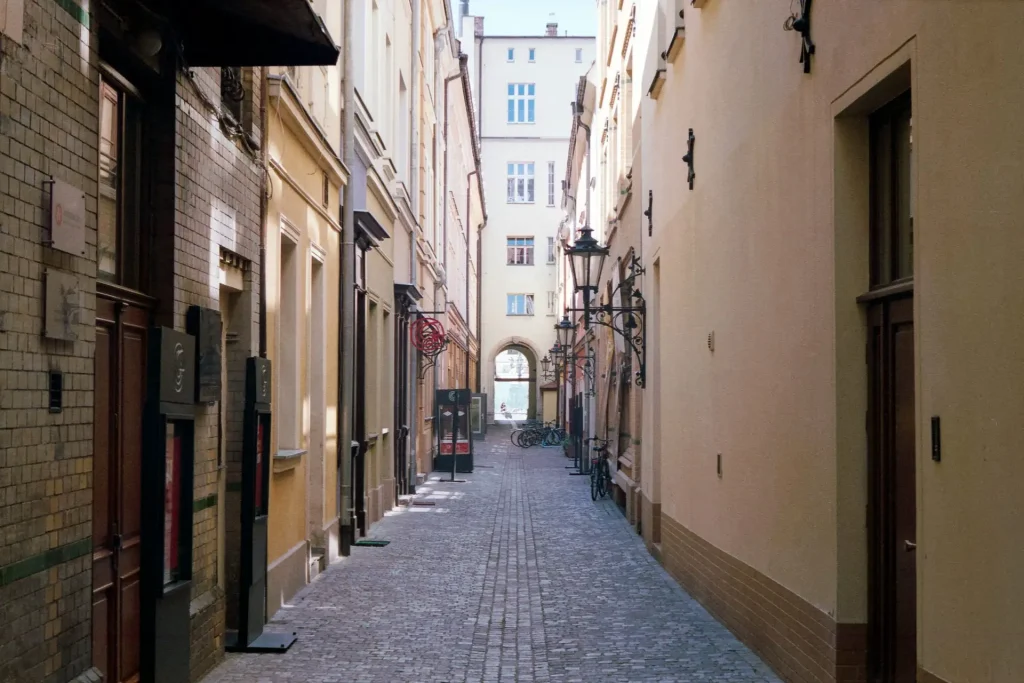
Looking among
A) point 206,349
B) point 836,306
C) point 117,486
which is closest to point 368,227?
point 206,349

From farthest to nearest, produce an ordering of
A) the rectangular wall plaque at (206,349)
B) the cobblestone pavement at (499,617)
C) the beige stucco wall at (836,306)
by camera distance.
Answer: the cobblestone pavement at (499,617), the rectangular wall plaque at (206,349), the beige stucco wall at (836,306)

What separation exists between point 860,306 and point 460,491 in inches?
649

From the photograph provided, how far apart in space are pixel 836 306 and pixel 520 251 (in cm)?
5019

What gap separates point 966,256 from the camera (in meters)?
4.38

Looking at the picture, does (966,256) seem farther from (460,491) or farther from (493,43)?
(493,43)

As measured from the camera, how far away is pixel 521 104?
5819 centimetres

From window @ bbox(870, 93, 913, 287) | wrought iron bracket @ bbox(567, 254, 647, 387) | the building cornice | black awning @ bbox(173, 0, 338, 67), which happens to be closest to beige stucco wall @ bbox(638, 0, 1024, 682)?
window @ bbox(870, 93, 913, 287)

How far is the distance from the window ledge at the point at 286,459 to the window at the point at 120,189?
3469mm

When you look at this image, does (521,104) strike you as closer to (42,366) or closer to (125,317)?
(125,317)

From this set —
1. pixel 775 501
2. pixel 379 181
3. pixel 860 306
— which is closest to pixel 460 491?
pixel 379 181

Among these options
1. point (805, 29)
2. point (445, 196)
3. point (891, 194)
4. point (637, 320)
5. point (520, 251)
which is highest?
point (520, 251)

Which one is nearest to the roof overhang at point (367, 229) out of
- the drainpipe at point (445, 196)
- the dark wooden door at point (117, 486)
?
the dark wooden door at point (117, 486)

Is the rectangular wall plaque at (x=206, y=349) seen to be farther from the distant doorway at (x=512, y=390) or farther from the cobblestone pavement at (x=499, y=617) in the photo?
the distant doorway at (x=512, y=390)

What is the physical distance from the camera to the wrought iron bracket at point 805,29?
6.61m
